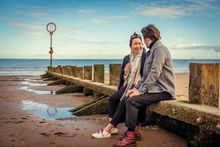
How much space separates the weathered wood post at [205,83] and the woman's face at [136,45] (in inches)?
45.6

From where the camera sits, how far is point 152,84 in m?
4.39

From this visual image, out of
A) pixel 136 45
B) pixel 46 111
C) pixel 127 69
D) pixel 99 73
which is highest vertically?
pixel 136 45

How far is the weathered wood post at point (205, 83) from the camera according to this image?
3.82 metres

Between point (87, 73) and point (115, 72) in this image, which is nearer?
point (115, 72)

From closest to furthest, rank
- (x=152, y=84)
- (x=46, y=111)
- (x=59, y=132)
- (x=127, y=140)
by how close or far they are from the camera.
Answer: (x=127, y=140), (x=152, y=84), (x=59, y=132), (x=46, y=111)

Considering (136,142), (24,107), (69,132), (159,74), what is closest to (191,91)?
(159,74)

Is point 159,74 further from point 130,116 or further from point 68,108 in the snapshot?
point 68,108

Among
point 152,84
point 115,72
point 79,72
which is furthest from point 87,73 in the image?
point 152,84

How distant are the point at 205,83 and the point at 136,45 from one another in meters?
1.44

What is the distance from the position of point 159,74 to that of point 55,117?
2.86m

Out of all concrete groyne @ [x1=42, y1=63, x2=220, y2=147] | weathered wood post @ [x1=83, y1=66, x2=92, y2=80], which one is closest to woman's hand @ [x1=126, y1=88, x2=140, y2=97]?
concrete groyne @ [x1=42, y1=63, x2=220, y2=147]

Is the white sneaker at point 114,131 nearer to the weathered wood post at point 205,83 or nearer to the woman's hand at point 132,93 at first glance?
the woman's hand at point 132,93

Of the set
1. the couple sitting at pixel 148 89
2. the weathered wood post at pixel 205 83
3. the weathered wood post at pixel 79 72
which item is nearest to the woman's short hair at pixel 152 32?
the couple sitting at pixel 148 89

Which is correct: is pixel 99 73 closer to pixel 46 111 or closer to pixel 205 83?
pixel 46 111
